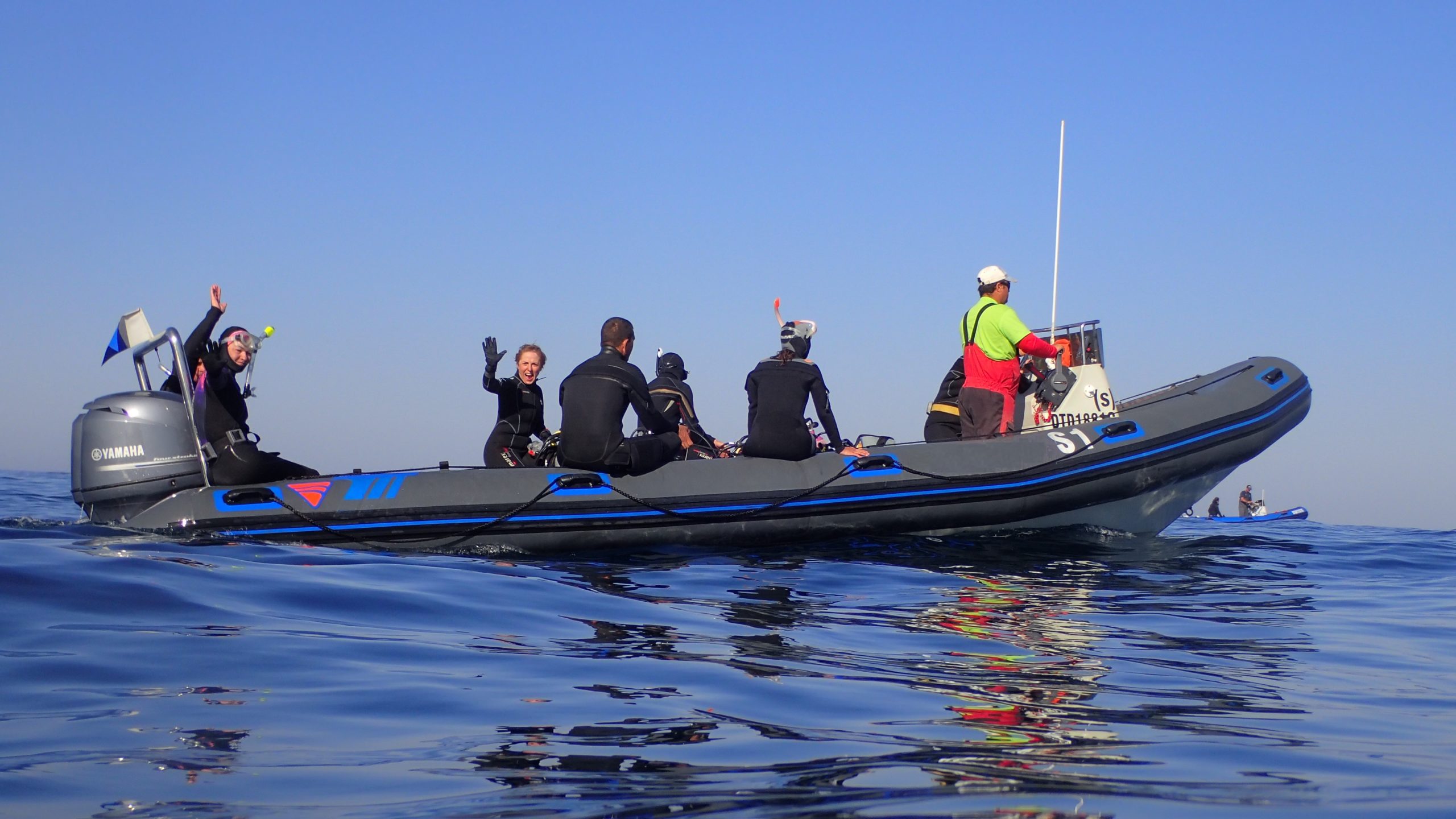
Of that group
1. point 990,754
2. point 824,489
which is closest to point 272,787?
point 990,754

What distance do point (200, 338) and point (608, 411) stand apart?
2.22m

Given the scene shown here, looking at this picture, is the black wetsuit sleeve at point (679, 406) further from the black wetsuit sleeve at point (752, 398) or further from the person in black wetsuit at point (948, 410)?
the person in black wetsuit at point (948, 410)

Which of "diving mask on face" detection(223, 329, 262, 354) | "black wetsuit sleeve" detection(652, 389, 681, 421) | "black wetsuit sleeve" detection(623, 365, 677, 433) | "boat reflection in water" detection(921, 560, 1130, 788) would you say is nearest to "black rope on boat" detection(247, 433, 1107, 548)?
"black wetsuit sleeve" detection(623, 365, 677, 433)

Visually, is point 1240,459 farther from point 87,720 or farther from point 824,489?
point 87,720

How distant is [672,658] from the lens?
3521 mm

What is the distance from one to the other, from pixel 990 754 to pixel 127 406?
17.1 feet

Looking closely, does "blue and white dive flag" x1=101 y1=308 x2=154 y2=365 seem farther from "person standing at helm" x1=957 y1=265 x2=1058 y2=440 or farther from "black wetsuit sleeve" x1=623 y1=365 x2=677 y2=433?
"person standing at helm" x1=957 y1=265 x2=1058 y2=440

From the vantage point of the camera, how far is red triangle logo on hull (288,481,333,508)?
6363 mm

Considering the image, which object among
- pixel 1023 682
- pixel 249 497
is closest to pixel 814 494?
pixel 249 497

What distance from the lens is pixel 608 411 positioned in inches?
261

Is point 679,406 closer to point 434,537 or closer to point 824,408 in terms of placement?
point 824,408

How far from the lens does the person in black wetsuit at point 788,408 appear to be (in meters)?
7.11

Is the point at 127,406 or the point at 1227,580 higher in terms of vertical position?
the point at 127,406

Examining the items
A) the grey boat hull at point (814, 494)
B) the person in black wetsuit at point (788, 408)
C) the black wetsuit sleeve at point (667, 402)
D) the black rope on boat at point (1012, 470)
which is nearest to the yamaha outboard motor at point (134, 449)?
the grey boat hull at point (814, 494)
